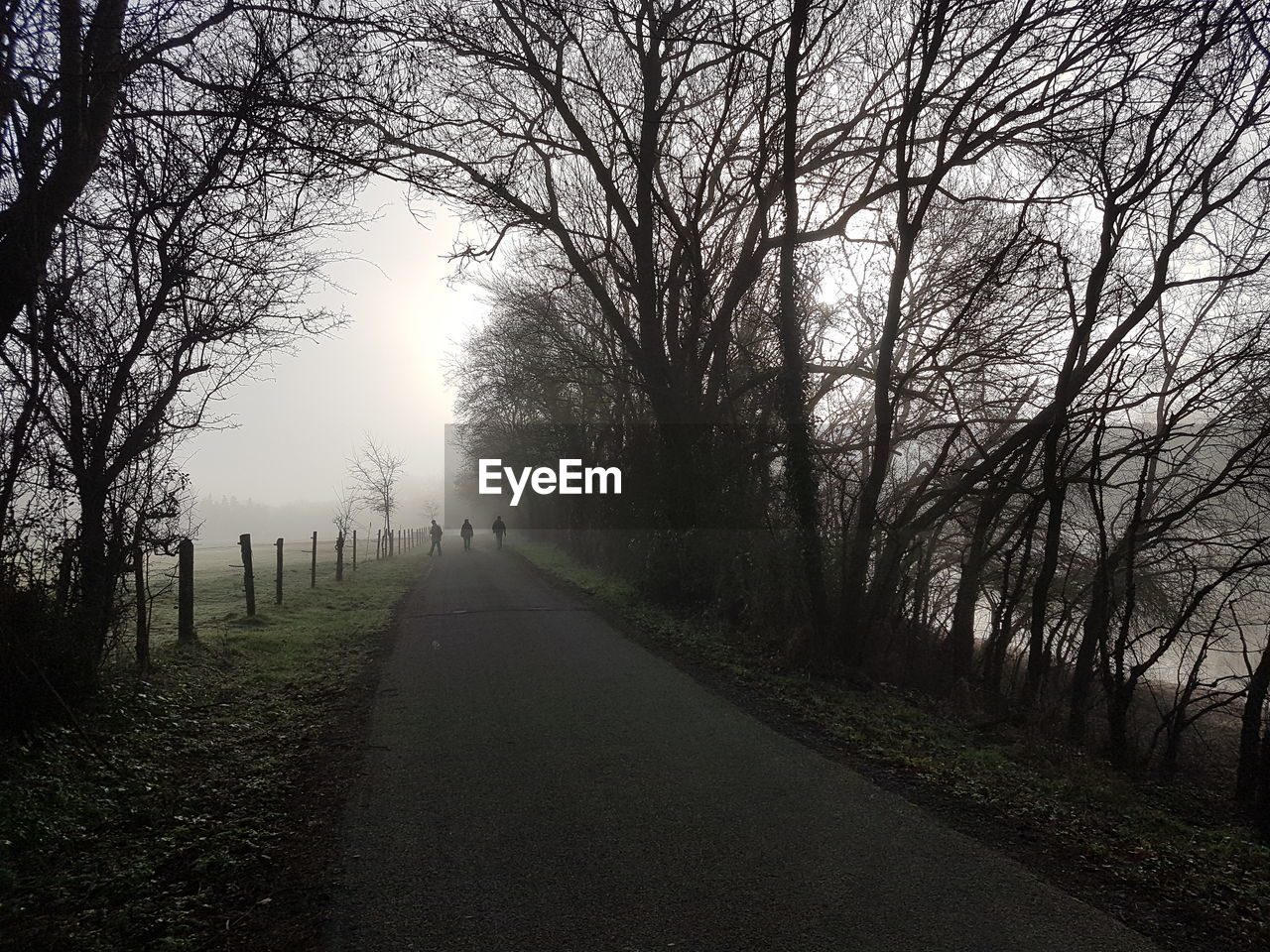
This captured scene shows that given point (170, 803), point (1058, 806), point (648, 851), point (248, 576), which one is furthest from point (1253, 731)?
point (248, 576)

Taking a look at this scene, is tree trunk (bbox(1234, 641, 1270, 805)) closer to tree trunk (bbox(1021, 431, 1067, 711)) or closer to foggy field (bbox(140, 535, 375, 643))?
tree trunk (bbox(1021, 431, 1067, 711))

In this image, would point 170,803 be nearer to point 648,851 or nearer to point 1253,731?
point 648,851

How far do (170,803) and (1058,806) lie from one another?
5547 mm

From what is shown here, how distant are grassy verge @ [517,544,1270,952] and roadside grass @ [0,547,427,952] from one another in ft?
12.3

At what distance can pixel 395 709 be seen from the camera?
752 centimetres

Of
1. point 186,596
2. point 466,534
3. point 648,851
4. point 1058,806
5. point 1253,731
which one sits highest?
point 466,534

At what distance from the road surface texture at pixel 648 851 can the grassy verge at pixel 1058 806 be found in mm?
302

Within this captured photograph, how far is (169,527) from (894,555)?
28.0 ft

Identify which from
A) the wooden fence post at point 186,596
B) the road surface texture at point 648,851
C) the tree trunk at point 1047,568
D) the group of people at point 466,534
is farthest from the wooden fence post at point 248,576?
the group of people at point 466,534

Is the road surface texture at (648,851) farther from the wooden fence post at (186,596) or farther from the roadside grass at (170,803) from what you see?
the wooden fence post at (186,596)

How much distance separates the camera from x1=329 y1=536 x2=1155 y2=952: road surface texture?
3432 millimetres

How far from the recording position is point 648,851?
423 centimetres

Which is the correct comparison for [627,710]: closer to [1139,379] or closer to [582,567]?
[1139,379]

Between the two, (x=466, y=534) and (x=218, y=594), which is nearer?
(x=218, y=594)
